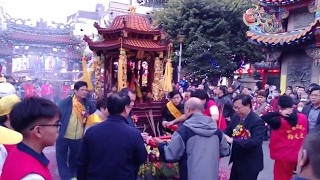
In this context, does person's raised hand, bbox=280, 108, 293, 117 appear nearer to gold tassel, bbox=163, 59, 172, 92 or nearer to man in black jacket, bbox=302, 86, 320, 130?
man in black jacket, bbox=302, 86, 320, 130

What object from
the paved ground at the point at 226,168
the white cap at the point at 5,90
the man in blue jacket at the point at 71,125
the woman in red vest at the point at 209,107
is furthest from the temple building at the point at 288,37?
the white cap at the point at 5,90

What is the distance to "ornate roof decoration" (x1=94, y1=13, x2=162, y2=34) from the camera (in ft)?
20.1

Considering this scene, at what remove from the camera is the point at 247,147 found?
10.8 ft

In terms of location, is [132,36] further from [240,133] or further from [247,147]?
[247,147]

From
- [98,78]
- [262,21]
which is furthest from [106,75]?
[262,21]

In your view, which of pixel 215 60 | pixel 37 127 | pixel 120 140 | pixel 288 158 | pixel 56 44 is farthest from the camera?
pixel 56 44

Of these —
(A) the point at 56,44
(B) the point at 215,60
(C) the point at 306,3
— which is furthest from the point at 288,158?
(A) the point at 56,44

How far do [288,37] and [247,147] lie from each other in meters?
7.70

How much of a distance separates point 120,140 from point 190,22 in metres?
13.4

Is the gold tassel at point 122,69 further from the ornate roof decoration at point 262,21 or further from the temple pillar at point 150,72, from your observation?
the ornate roof decoration at point 262,21

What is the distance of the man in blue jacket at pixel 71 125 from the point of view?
14.7 feet

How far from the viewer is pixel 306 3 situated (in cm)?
1010

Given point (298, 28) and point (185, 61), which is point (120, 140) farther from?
point (185, 61)

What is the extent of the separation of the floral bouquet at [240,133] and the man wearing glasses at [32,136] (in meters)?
2.28
